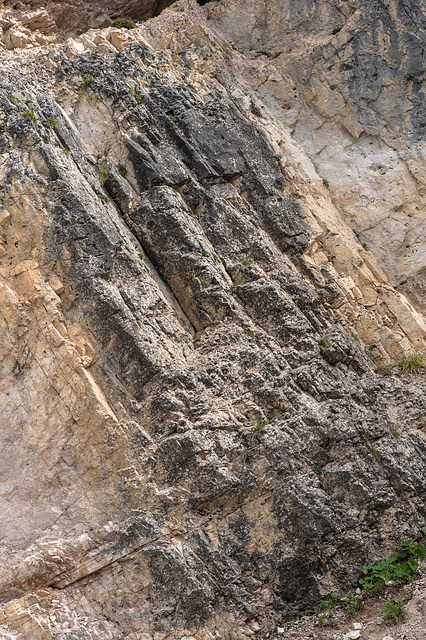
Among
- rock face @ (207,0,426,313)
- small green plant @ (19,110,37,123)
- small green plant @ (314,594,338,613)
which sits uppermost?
small green plant @ (19,110,37,123)

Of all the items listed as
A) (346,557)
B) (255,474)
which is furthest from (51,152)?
(346,557)

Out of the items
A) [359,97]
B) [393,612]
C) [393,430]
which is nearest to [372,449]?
[393,430]

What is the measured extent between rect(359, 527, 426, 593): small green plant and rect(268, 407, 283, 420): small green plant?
3.19 m

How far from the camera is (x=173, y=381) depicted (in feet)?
37.0

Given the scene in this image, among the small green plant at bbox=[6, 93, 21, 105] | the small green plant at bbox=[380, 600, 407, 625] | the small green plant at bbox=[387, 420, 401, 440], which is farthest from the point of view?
the small green plant at bbox=[6, 93, 21, 105]

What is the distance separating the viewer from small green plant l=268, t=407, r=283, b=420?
11.5 metres

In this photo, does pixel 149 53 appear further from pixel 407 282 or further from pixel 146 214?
pixel 407 282

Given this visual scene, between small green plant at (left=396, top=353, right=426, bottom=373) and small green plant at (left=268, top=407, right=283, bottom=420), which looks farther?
small green plant at (left=396, top=353, right=426, bottom=373)

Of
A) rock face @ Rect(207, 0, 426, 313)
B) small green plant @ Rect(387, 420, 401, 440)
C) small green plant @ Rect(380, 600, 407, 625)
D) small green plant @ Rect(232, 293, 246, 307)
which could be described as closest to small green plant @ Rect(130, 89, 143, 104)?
rock face @ Rect(207, 0, 426, 313)

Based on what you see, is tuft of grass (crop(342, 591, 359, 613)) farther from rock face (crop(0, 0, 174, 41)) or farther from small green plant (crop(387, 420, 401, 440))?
rock face (crop(0, 0, 174, 41))

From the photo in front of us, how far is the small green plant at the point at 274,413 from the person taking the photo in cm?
1153

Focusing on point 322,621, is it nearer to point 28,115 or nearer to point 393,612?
point 393,612

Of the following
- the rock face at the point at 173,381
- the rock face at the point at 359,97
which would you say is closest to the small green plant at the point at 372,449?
the rock face at the point at 173,381

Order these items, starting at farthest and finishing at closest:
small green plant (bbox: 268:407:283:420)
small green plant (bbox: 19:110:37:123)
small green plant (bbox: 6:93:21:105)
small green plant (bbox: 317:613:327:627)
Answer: small green plant (bbox: 6:93:21:105) < small green plant (bbox: 19:110:37:123) < small green plant (bbox: 268:407:283:420) < small green plant (bbox: 317:613:327:627)
